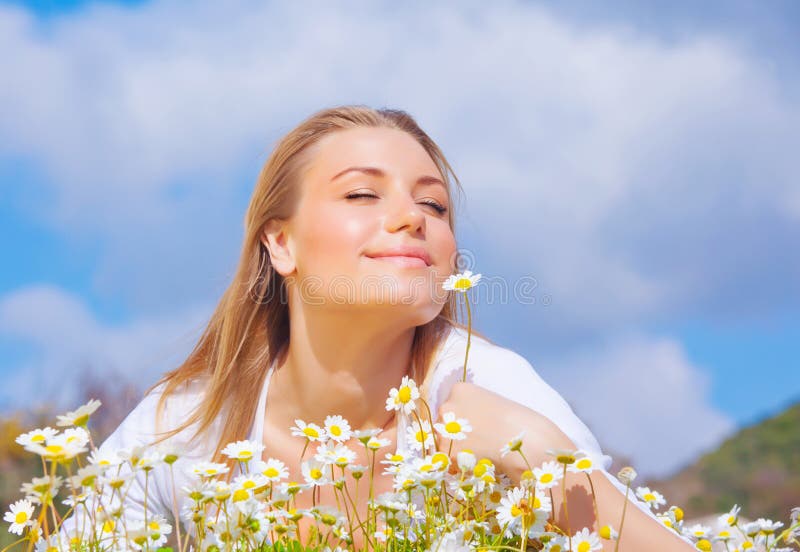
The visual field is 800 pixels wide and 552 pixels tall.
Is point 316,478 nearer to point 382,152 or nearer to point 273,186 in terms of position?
point 382,152

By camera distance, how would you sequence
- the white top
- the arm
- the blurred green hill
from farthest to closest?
1. the blurred green hill
2. the white top
3. the arm

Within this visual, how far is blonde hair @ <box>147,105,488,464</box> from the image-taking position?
15.7 feet

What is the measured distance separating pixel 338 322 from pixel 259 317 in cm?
95

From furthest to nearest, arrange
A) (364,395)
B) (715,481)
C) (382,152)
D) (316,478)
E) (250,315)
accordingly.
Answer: (715,481) < (250,315) < (364,395) < (382,152) < (316,478)

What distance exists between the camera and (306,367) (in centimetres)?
473

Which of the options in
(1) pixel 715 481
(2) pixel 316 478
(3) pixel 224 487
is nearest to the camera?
(3) pixel 224 487

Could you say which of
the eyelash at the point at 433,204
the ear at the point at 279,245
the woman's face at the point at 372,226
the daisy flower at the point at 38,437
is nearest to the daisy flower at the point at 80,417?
the daisy flower at the point at 38,437

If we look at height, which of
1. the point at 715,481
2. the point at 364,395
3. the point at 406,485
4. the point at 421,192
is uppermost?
the point at 715,481

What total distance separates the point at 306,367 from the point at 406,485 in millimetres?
2208

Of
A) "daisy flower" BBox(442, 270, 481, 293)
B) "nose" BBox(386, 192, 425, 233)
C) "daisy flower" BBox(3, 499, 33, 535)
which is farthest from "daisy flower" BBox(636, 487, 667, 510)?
"daisy flower" BBox(3, 499, 33, 535)

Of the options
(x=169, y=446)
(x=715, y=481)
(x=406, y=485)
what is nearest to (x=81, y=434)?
(x=169, y=446)

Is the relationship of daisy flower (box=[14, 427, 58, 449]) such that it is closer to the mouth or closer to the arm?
the arm

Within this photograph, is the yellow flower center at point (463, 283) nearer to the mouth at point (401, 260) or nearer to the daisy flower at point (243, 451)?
the mouth at point (401, 260)


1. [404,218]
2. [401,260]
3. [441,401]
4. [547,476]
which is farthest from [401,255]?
[547,476]
